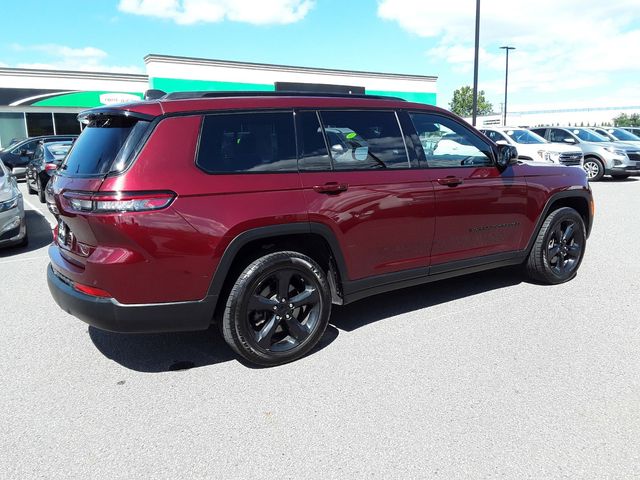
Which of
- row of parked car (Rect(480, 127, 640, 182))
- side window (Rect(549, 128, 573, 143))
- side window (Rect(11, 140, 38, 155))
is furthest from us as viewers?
side window (Rect(11, 140, 38, 155))

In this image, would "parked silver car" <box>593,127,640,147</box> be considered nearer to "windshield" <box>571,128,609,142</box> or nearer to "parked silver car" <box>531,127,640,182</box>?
"windshield" <box>571,128,609,142</box>

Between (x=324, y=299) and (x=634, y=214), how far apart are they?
8.26m

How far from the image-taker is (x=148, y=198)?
2947 mm

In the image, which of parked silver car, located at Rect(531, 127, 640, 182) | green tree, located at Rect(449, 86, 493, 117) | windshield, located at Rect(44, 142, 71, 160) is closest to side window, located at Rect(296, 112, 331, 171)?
windshield, located at Rect(44, 142, 71, 160)

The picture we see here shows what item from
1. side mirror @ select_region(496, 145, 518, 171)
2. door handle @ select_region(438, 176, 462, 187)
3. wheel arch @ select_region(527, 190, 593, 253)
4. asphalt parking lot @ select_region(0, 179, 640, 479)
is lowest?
asphalt parking lot @ select_region(0, 179, 640, 479)

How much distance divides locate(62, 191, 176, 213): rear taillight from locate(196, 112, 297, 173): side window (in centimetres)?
33

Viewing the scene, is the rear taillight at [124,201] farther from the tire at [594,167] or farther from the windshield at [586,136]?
the windshield at [586,136]

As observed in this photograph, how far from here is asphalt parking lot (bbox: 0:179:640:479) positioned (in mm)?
2479

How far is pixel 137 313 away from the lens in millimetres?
3072

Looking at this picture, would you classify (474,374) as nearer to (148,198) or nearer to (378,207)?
(378,207)

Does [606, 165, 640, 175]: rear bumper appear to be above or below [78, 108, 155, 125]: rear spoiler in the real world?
below

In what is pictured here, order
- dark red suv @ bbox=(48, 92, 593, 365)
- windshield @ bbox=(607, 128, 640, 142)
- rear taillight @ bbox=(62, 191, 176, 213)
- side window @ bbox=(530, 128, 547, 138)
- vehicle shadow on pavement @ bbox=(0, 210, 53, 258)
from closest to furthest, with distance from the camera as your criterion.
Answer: rear taillight @ bbox=(62, 191, 176, 213), dark red suv @ bbox=(48, 92, 593, 365), vehicle shadow on pavement @ bbox=(0, 210, 53, 258), side window @ bbox=(530, 128, 547, 138), windshield @ bbox=(607, 128, 640, 142)

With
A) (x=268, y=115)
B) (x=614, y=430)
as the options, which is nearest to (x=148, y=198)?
(x=268, y=115)

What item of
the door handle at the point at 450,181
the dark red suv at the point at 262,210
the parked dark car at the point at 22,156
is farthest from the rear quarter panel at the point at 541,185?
the parked dark car at the point at 22,156
